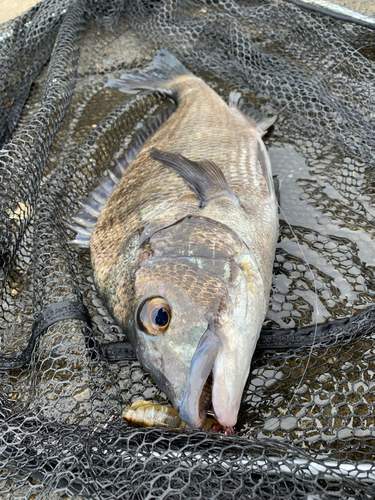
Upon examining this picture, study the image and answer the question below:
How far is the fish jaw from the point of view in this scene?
5.45 feet

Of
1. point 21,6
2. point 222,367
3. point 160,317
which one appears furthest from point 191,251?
point 21,6

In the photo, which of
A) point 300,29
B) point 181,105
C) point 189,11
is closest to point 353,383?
point 181,105

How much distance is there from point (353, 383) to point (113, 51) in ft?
14.9

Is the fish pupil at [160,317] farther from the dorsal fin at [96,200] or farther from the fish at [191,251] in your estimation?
the dorsal fin at [96,200]

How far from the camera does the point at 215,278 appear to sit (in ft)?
6.34

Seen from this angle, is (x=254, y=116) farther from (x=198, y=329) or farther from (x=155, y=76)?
(x=198, y=329)

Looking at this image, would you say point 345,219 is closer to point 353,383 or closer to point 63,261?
point 353,383

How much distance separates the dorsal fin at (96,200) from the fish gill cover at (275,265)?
16 cm

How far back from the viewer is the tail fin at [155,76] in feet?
13.5

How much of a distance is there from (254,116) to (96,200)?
1.75 metres

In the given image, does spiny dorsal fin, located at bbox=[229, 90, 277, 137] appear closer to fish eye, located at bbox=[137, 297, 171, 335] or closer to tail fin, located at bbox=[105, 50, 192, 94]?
tail fin, located at bbox=[105, 50, 192, 94]

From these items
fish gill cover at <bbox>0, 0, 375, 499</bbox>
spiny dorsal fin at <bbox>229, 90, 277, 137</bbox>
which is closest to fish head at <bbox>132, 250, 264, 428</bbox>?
fish gill cover at <bbox>0, 0, 375, 499</bbox>

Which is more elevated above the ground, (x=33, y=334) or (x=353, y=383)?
(x=33, y=334)

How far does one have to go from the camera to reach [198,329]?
177cm
